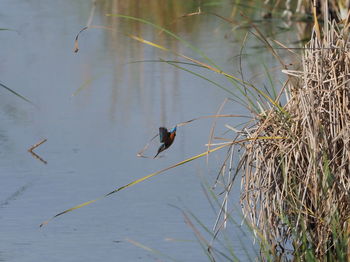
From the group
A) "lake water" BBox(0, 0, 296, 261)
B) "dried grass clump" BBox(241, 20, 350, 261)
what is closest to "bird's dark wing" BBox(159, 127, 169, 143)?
"lake water" BBox(0, 0, 296, 261)

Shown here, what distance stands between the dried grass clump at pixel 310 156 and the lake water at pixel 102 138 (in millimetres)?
179

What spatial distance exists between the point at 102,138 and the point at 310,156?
200 centimetres

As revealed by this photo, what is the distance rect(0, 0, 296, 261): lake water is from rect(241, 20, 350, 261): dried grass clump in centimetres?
18

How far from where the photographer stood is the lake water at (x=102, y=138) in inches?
133

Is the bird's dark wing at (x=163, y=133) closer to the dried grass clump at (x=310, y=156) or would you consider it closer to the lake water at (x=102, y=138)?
the lake water at (x=102, y=138)

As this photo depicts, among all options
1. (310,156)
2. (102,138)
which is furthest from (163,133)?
(102,138)

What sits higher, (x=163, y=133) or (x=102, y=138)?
(x=163, y=133)

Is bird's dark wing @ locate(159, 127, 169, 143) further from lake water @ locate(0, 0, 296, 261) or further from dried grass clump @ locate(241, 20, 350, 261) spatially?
dried grass clump @ locate(241, 20, 350, 261)

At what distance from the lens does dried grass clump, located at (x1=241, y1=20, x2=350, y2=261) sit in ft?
9.32

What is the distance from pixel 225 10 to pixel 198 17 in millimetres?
382

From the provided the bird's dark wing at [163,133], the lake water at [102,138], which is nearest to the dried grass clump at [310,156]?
the lake water at [102,138]

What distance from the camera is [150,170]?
4184 millimetres

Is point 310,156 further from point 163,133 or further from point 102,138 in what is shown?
point 102,138

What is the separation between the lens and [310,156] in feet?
9.40
